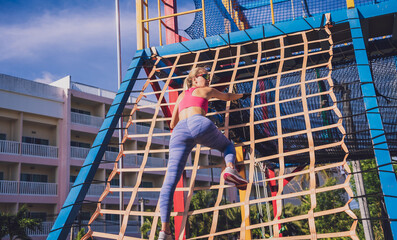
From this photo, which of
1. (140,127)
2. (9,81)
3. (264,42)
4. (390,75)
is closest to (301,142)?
(390,75)

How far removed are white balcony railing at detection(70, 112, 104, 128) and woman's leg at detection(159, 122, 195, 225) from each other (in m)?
22.0

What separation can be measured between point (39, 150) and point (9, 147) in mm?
1690

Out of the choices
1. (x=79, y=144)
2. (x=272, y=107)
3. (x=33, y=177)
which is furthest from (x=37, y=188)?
(x=272, y=107)

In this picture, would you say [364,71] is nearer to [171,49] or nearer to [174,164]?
[174,164]

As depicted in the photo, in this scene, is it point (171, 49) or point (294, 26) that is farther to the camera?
point (171, 49)

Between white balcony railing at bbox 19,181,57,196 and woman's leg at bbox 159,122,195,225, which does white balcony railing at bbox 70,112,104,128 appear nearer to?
white balcony railing at bbox 19,181,57,196

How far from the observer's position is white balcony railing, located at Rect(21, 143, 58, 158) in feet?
70.4

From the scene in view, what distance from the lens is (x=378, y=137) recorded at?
11.2 feet

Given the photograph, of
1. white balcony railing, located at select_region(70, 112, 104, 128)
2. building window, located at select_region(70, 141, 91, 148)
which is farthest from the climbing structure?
building window, located at select_region(70, 141, 91, 148)

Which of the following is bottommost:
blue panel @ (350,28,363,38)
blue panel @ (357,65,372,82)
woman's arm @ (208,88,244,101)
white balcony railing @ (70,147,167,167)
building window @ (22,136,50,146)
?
woman's arm @ (208,88,244,101)

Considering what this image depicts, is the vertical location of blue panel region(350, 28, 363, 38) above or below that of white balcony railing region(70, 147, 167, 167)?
below

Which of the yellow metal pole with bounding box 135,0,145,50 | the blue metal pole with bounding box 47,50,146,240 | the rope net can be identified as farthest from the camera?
the yellow metal pole with bounding box 135,0,145,50

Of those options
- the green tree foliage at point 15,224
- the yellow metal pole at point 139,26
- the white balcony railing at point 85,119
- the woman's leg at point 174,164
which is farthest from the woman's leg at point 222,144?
the white balcony railing at point 85,119

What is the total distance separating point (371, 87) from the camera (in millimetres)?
3668
